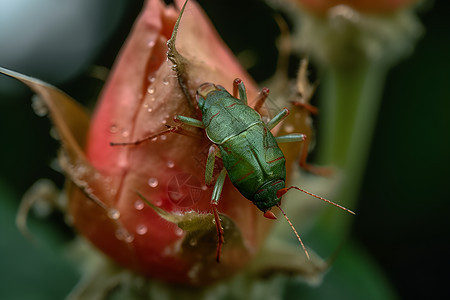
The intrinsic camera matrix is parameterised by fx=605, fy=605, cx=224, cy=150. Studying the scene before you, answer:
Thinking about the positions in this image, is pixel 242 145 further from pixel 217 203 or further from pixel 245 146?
Result: pixel 217 203

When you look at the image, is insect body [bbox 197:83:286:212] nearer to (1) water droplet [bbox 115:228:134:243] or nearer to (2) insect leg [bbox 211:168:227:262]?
(2) insect leg [bbox 211:168:227:262]

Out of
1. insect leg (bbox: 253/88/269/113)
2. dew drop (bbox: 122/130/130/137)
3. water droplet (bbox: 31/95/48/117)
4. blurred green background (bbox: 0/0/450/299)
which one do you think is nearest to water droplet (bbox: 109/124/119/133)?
dew drop (bbox: 122/130/130/137)

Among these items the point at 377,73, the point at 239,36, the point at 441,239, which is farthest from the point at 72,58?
the point at 441,239

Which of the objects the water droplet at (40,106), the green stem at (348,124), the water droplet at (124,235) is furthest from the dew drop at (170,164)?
the green stem at (348,124)

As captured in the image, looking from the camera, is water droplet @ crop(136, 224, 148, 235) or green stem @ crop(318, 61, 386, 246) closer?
water droplet @ crop(136, 224, 148, 235)

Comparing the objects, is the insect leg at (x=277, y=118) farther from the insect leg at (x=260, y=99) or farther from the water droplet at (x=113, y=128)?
the water droplet at (x=113, y=128)
